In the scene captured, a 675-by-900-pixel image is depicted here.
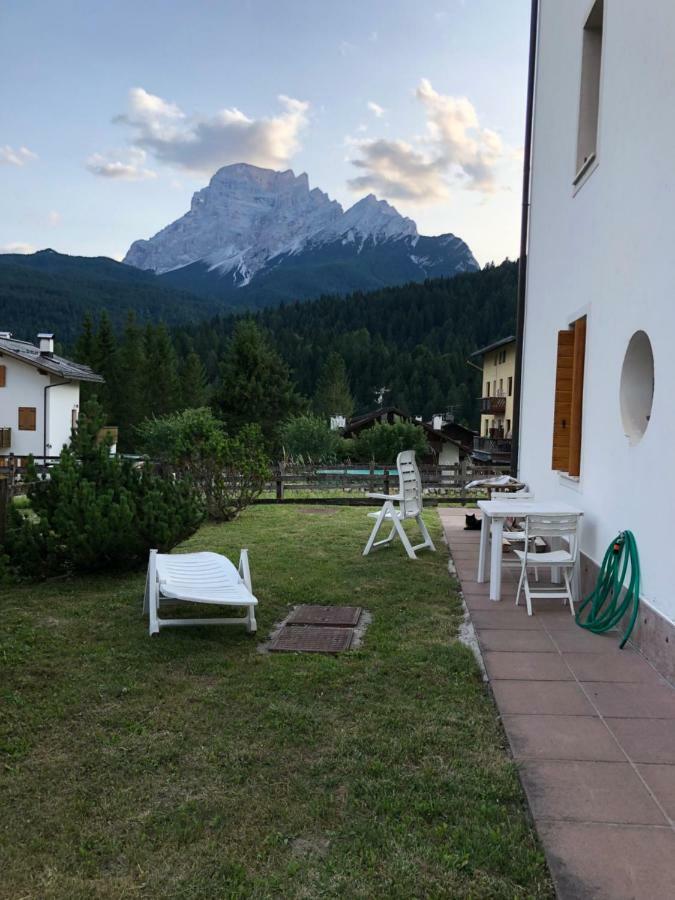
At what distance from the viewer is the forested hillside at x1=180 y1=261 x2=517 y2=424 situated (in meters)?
71.7

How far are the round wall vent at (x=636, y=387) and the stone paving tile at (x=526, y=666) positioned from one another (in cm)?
163

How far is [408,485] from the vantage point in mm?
7258

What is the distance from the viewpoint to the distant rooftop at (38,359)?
108 feet

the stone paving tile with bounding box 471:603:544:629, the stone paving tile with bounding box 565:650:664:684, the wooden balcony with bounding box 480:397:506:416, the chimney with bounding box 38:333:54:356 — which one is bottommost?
the stone paving tile with bounding box 471:603:544:629

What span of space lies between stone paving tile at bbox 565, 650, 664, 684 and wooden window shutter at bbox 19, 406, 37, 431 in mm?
33990

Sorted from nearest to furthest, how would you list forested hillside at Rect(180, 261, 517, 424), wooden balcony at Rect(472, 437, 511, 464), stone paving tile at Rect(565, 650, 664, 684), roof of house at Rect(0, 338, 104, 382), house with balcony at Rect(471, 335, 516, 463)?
1. stone paving tile at Rect(565, 650, 664, 684)
2. roof of house at Rect(0, 338, 104, 382)
3. wooden balcony at Rect(472, 437, 511, 464)
4. house with balcony at Rect(471, 335, 516, 463)
5. forested hillside at Rect(180, 261, 517, 424)

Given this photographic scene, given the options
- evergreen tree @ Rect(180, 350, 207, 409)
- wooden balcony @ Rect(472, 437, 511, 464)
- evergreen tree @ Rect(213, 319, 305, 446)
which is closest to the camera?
wooden balcony @ Rect(472, 437, 511, 464)

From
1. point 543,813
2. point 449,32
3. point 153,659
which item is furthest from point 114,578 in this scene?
point 449,32

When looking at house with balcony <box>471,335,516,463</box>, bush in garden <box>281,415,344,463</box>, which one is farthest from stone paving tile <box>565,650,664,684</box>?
house with balcony <box>471,335,516,463</box>

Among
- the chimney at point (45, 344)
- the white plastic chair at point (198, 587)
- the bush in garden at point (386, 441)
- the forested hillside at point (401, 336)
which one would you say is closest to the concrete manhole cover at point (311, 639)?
the white plastic chair at point (198, 587)

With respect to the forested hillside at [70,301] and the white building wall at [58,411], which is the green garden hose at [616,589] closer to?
the white building wall at [58,411]

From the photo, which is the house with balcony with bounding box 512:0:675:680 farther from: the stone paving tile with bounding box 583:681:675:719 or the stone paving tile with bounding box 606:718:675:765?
the stone paving tile with bounding box 606:718:675:765

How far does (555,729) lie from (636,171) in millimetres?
3394

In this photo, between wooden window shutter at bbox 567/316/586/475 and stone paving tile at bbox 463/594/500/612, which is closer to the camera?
stone paving tile at bbox 463/594/500/612
